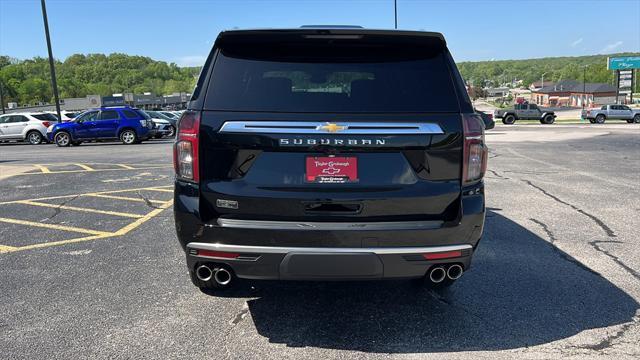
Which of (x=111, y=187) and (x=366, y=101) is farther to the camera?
(x=111, y=187)

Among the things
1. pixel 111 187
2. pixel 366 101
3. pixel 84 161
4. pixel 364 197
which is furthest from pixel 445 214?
pixel 84 161

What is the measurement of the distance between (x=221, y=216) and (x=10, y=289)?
245 centimetres

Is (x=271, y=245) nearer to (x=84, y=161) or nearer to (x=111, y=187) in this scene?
(x=111, y=187)

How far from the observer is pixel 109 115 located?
20375 millimetres

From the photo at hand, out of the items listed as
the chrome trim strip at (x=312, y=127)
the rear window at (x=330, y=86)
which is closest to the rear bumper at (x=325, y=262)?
the chrome trim strip at (x=312, y=127)

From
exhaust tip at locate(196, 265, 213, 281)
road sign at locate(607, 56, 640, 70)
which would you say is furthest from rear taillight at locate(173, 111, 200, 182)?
road sign at locate(607, 56, 640, 70)

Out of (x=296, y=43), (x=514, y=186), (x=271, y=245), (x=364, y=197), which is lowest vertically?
(x=514, y=186)

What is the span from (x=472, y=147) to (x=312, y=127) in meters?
1.01

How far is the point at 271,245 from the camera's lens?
288 centimetres

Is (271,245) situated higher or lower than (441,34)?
lower

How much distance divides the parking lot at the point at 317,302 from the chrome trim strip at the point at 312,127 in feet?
4.50

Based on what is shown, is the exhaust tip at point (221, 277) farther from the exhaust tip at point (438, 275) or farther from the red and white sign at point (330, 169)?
the exhaust tip at point (438, 275)

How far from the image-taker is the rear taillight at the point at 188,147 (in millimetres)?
2947

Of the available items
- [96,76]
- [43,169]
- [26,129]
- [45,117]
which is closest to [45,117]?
[45,117]
